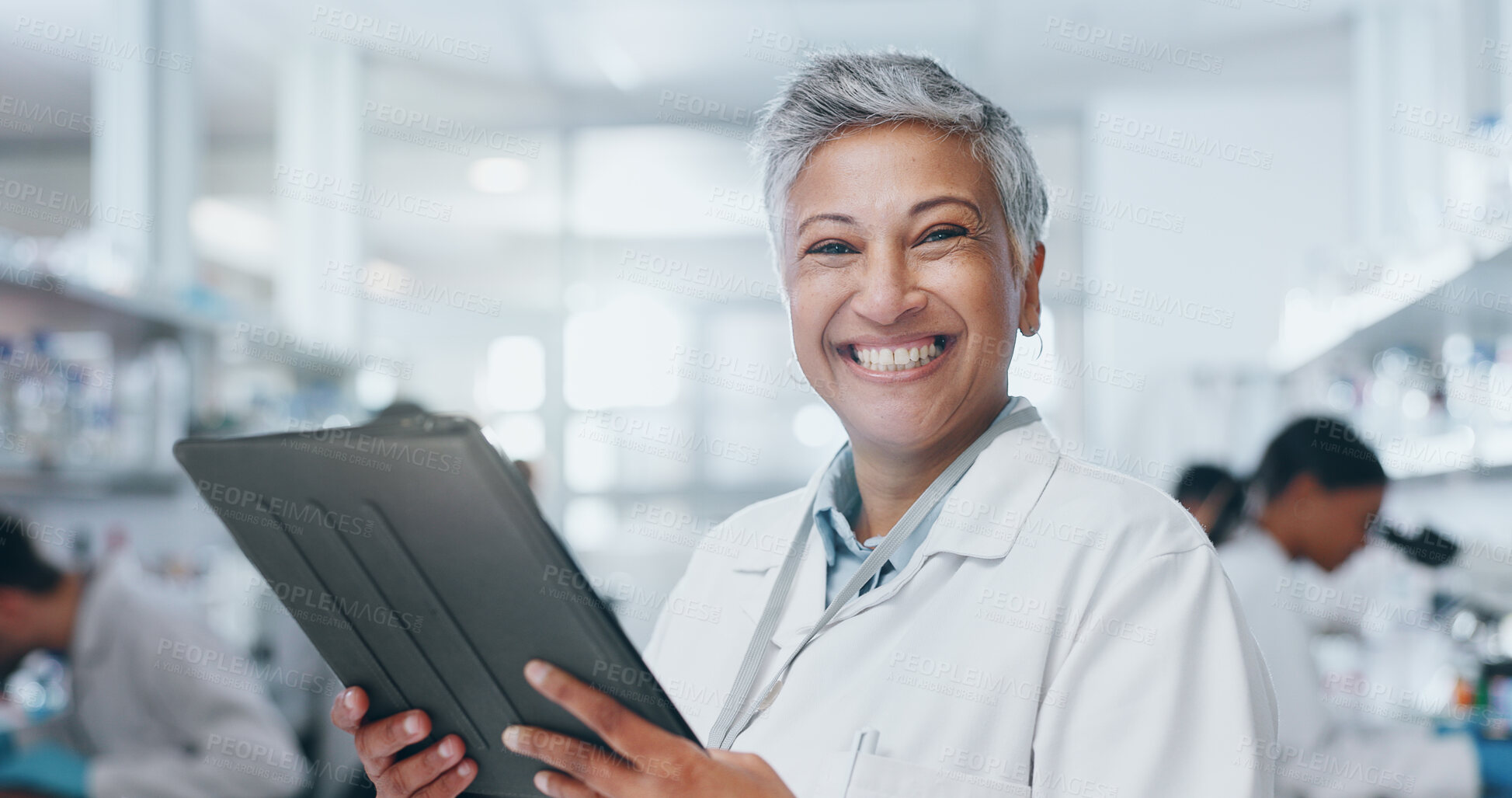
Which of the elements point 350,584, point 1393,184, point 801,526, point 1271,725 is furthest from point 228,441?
point 1393,184

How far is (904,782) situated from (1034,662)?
16cm

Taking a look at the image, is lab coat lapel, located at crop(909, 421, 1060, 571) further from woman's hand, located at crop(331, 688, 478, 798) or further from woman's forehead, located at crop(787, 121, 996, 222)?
woman's hand, located at crop(331, 688, 478, 798)

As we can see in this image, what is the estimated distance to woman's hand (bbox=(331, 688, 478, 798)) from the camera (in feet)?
3.02

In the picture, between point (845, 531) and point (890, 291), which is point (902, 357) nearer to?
point (890, 291)

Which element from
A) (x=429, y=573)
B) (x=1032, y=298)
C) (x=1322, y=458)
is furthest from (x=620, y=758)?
(x=1322, y=458)

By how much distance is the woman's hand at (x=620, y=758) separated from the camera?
2.56ft

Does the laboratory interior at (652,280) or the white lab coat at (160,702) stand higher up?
the laboratory interior at (652,280)

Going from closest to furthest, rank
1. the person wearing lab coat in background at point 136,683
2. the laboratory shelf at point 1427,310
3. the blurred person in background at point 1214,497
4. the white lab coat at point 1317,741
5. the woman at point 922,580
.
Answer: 1. the woman at point 922,580
2. the white lab coat at point 1317,741
3. the laboratory shelf at point 1427,310
4. the person wearing lab coat in background at point 136,683
5. the blurred person in background at point 1214,497

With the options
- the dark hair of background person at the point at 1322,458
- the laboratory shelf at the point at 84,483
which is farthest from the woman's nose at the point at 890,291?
the laboratory shelf at the point at 84,483

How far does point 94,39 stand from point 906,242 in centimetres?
417

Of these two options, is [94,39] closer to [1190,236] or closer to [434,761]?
[434,761]

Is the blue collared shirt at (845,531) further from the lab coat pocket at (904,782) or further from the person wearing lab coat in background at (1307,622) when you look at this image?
the person wearing lab coat in background at (1307,622)

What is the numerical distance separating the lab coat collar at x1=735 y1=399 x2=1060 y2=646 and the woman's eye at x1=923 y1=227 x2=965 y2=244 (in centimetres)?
22

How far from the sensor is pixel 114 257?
289cm
